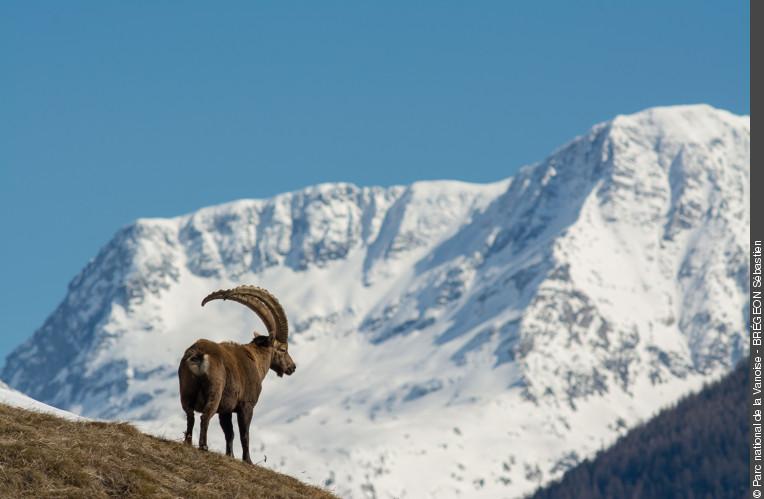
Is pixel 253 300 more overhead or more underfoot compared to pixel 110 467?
more overhead

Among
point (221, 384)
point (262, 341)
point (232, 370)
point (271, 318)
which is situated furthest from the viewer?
point (262, 341)

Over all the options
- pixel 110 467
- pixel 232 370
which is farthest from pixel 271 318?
pixel 110 467

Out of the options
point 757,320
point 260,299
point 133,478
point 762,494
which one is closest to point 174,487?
point 133,478

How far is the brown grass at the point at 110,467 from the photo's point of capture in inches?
950

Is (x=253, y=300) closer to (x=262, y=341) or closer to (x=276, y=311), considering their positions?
(x=276, y=311)

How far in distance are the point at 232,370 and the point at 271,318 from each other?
2911mm

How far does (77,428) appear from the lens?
27547 mm

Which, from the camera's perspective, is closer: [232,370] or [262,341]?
[232,370]

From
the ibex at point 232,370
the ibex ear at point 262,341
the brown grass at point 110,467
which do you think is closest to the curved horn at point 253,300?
the ibex at point 232,370

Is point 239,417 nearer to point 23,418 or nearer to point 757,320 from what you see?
point 23,418

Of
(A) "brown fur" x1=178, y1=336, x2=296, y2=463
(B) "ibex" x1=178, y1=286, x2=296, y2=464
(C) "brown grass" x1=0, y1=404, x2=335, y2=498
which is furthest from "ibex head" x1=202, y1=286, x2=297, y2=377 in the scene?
(C) "brown grass" x1=0, y1=404, x2=335, y2=498

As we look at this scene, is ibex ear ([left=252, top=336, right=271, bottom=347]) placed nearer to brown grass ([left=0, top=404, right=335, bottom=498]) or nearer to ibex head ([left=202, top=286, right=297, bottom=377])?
ibex head ([left=202, top=286, right=297, bottom=377])

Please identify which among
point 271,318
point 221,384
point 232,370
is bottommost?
point 221,384

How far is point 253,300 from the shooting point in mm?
32250
